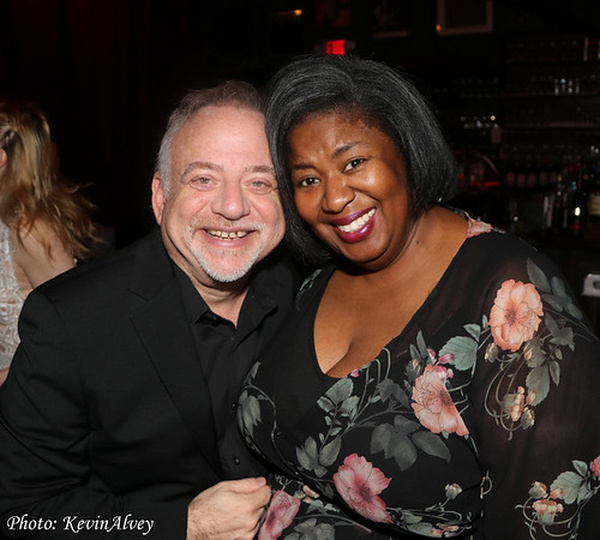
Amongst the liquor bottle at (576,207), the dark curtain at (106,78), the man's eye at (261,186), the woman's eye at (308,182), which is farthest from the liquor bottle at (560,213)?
the dark curtain at (106,78)

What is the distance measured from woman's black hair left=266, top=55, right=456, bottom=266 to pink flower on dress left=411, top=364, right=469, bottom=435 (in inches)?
15.1

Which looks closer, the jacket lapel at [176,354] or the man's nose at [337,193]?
the man's nose at [337,193]

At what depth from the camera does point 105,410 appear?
1.59 meters

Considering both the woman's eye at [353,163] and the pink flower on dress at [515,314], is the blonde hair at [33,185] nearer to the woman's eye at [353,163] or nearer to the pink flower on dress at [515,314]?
the woman's eye at [353,163]

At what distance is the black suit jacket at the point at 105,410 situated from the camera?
5.08 ft

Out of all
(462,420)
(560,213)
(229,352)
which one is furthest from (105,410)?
(560,213)

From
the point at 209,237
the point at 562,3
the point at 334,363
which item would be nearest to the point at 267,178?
the point at 209,237

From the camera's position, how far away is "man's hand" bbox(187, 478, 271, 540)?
1.54m

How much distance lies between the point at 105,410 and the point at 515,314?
3.18 ft

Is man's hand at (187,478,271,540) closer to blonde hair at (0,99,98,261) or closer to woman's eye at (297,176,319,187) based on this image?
woman's eye at (297,176,319,187)

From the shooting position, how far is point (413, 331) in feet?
4.74

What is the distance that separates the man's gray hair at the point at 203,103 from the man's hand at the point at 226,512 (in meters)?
0.79

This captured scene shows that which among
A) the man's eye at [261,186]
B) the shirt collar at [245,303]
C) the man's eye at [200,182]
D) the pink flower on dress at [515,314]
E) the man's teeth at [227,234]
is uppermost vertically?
the man's eye at [200,182]

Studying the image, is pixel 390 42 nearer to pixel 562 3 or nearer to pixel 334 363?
pixel 562 3
